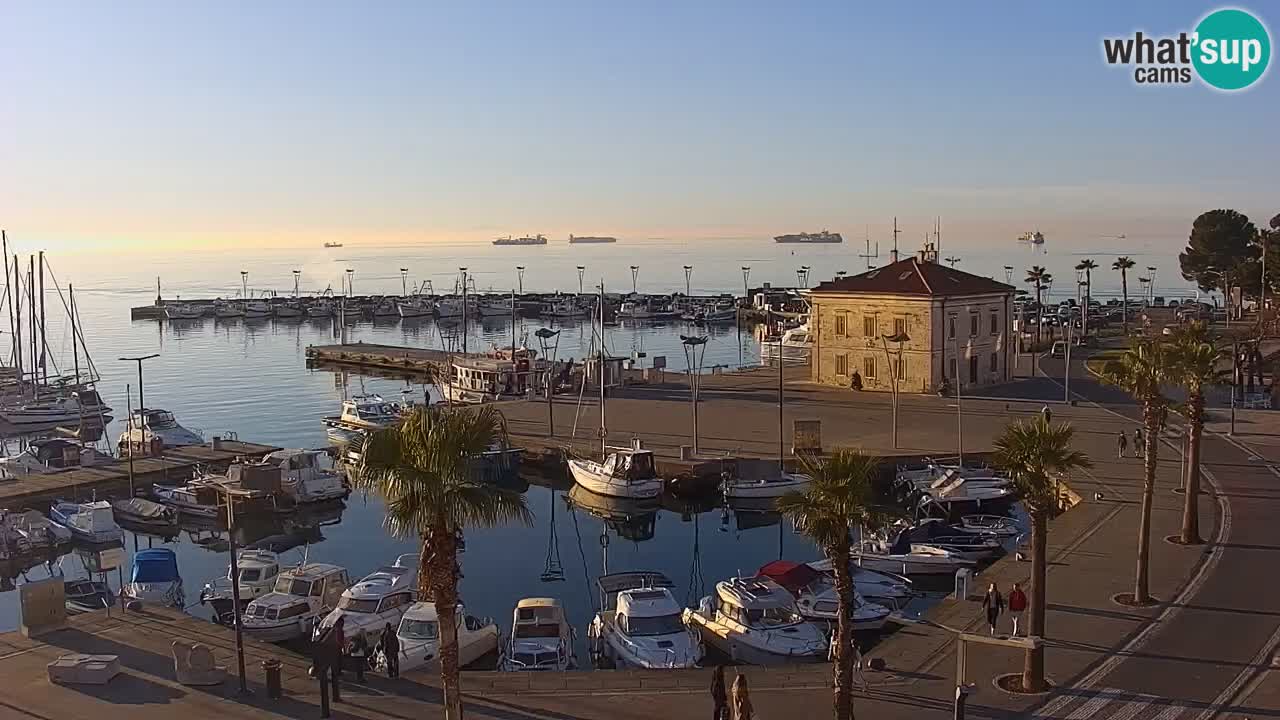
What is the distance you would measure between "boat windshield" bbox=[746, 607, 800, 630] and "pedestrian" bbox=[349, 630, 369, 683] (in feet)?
30.2

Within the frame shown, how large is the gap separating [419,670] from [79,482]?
31275 millimetres

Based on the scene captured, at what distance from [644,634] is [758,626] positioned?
9.21ft

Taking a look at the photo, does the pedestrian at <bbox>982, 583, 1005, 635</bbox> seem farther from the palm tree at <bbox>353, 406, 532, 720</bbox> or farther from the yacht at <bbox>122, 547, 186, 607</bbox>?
the yacht at <bbox>122, 547, 186, 607</bbox>

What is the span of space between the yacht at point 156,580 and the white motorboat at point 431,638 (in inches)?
403

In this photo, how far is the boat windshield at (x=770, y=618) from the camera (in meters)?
28.0

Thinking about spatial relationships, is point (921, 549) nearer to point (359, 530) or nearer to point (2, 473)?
point (359, 530)

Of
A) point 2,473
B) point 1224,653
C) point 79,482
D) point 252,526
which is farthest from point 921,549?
point 2,473

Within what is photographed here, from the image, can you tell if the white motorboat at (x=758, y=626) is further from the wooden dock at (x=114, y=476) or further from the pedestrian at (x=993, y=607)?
the wooden dock at (x=114, y=476)

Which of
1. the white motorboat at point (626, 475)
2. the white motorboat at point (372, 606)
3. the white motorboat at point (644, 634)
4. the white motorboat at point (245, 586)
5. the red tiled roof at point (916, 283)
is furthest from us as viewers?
the red tiled roof at point (916, 283)

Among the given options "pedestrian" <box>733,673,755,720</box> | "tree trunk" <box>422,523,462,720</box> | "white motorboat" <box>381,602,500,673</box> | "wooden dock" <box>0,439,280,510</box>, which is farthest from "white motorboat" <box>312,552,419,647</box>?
"wooden dock" <box>0,439,280,510</box>

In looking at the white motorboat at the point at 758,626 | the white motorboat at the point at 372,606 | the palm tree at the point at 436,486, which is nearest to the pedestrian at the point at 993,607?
the white motorboat at the point at 758,626

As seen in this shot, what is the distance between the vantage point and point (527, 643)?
89.2 feet

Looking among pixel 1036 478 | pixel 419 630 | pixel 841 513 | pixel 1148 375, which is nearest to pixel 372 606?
pixel 419 630

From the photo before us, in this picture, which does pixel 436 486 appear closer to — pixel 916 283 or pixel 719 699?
pixel 719 699
